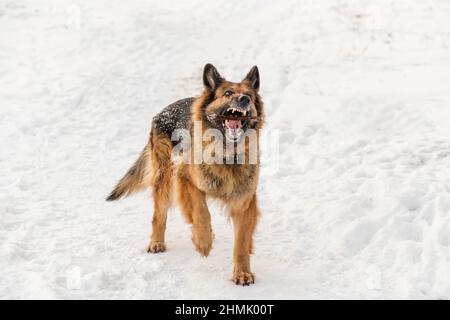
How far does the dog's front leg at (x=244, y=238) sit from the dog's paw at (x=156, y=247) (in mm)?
994

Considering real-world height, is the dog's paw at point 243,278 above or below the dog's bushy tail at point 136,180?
below

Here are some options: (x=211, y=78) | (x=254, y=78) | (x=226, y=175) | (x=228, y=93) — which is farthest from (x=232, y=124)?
(x=254, y=78)

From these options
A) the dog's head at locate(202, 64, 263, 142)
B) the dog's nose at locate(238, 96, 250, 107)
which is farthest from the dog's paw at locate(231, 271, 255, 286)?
the dog's nose at locate(238, 96, 250, 107)

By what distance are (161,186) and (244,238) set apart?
4.57 ft

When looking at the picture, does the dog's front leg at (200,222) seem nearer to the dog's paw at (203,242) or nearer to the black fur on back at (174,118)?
the dog's paw at (203,242)

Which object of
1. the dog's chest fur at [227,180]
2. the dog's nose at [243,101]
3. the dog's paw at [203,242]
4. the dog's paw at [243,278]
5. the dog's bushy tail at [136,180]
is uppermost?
the dog's nose at [243,101]

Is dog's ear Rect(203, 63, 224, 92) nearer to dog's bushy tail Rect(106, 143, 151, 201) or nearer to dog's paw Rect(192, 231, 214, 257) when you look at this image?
dog's bushy tail Rect(106, 143, 151, 201)

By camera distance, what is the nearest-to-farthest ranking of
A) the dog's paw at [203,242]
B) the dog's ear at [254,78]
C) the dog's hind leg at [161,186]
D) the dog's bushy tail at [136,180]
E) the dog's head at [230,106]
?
the dog's head at [230,106] → the dog's paw at [203,242] → the dog's ear at [254,78] → the dog's hind leg at [161,186] → the dog's bushy tail at [136,180]

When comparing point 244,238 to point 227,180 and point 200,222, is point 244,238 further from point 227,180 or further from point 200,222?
point 227,180

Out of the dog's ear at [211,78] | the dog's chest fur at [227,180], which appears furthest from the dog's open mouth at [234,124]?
the dog's ear at [211,78]

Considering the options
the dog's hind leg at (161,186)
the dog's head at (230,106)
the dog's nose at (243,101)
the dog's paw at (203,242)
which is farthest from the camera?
the dog's hind leg at (161,186)

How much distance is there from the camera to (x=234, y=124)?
550 centimetres

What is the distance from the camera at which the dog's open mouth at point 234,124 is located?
18.1 feet

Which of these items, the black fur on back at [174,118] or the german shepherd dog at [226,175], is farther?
the black fur on back at [174,118]
